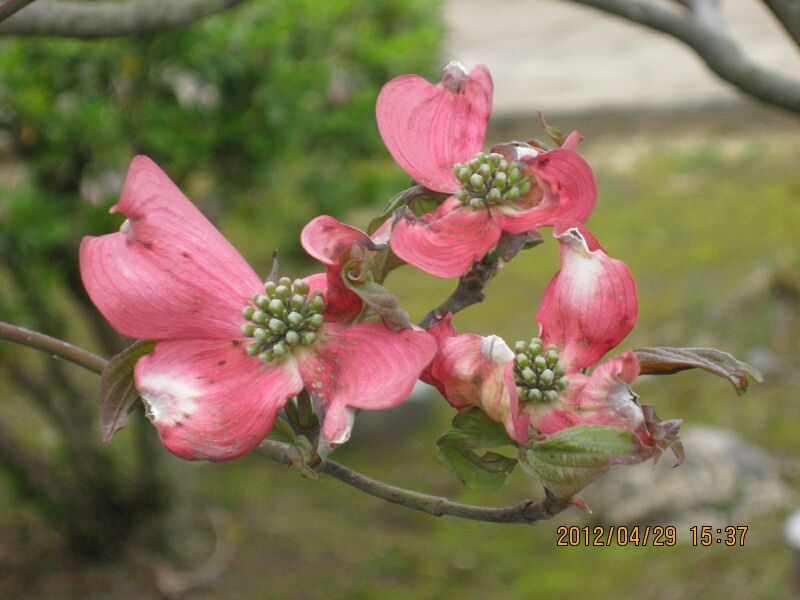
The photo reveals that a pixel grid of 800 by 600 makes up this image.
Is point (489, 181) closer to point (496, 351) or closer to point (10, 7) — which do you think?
point (496, 351)

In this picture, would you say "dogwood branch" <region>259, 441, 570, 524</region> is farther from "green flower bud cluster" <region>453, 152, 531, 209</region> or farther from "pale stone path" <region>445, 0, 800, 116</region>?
"pale stone path" <region>445, 0, 800, 116</region>

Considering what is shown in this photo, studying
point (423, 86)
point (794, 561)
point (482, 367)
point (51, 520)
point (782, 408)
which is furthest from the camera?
point (782, 408)

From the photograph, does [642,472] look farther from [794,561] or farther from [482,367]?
[482,367]

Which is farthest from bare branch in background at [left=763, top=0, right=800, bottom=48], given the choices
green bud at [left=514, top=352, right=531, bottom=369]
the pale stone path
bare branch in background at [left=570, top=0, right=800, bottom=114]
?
the pale stone path

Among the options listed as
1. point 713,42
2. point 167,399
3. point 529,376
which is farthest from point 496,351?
point 713,42

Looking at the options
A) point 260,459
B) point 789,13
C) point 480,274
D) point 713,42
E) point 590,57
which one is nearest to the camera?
point 480,274

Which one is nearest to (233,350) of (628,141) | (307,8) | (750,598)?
(307,8)

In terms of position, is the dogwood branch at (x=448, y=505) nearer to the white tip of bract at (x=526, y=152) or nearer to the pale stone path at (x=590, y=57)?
the white tip of bract at (x=526, y=152)
